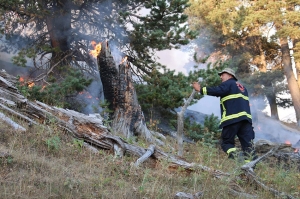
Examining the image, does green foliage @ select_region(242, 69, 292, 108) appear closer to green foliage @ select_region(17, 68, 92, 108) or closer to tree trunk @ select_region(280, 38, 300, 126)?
tree trunk @ select_region(280, 38, 300, 126)

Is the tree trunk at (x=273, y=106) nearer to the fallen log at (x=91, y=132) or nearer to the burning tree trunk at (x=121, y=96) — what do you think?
the burning tree trunk at (x=121, y=96)

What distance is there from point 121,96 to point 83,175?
11.4ft

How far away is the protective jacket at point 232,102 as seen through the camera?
604cm

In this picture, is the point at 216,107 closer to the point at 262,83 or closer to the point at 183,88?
the point at 262,83

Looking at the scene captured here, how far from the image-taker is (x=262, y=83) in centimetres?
2125

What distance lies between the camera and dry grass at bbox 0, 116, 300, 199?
323 cm

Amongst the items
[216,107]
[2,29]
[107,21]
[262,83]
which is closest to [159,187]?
[107,21]

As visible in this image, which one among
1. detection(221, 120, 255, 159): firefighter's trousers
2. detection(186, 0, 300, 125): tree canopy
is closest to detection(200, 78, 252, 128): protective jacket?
detection(221, 120, 255, 159): firefighter's trousers

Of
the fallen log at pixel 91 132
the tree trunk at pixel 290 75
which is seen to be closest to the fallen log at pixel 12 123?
the fallen log at pixel 91 132

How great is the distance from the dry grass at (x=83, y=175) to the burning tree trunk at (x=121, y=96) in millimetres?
2265

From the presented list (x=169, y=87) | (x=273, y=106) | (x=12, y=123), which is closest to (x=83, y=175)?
(x=12, y=123)

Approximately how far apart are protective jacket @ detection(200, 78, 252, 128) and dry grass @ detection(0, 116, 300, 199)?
1.26 meters

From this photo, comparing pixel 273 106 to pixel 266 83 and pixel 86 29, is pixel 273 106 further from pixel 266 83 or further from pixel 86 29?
pixel 86 29

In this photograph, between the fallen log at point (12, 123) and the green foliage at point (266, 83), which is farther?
the green foliage at point (266, 83)
